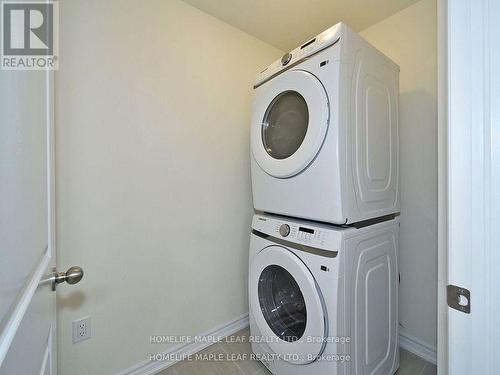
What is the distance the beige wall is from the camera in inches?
57.5

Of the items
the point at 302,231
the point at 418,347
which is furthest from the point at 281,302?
the point at 418,347

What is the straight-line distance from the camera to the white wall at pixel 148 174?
3.66 feet

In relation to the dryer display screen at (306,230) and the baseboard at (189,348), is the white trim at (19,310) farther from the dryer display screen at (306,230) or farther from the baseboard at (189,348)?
the baseboard at (189,348)

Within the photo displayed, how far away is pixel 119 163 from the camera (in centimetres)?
124

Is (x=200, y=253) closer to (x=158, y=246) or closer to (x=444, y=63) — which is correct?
(x=158, y=246)

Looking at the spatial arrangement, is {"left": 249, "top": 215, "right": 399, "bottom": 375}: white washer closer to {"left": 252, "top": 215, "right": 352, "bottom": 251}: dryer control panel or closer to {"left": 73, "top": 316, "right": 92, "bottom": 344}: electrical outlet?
{"left": 252, "top": 215, "right": 352, "bottom": 251}: dryer control panel

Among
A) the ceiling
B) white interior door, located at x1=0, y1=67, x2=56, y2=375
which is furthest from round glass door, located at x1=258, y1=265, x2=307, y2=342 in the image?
the ceiling

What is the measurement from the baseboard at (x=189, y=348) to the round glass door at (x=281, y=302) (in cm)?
54

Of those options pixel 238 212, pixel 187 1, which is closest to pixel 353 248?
pixel 238 212

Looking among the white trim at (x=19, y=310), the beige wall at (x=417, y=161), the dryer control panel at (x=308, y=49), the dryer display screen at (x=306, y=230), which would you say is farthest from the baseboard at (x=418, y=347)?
→ the white trim at (x=19, y=310)

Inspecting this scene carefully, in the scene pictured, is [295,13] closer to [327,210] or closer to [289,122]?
[289,122]

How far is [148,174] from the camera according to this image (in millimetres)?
1341

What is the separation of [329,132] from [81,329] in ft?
5.20

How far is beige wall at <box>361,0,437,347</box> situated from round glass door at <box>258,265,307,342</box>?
2.98ft
